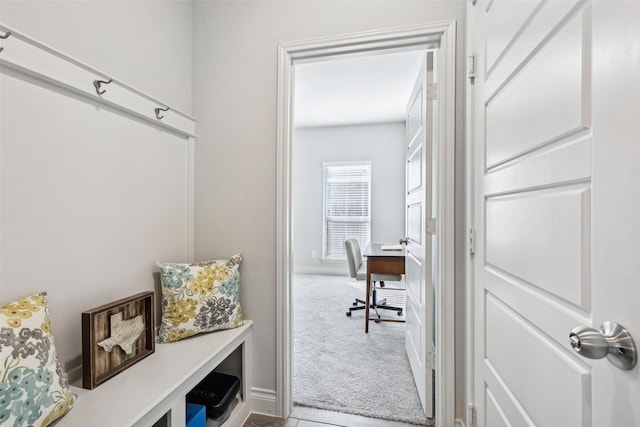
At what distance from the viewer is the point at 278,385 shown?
1.74m

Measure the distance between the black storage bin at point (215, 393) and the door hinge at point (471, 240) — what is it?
4.68ft

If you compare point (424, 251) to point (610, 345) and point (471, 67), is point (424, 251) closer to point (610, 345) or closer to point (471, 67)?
point (471, 67)

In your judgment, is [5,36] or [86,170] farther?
[86,170]

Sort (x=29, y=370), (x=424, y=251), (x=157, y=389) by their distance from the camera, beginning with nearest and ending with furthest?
(x=29, y=370) < (x=157, y=389) < (x=424, y=251)

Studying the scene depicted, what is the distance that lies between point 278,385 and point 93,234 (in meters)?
1.25

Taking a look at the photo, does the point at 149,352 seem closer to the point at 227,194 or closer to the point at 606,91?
the point at 227,194

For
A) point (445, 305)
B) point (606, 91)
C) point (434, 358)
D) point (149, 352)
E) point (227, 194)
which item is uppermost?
point (606, 91)

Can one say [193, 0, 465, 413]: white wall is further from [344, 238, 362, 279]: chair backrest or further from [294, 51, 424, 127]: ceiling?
[344, 238, 362, 279]: chair backrest

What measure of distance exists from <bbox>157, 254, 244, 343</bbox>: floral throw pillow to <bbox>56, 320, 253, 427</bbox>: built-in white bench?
0.06 metres

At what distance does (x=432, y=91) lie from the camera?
5.52ft

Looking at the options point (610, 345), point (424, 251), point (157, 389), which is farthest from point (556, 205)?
point (157, 389)

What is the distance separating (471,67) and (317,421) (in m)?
2.02

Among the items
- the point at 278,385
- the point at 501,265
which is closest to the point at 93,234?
the point at 278,385

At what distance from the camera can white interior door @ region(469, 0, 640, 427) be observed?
528mm
